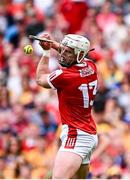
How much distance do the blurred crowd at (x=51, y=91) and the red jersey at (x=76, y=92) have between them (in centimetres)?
262

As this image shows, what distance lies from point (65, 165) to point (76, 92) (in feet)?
2.53

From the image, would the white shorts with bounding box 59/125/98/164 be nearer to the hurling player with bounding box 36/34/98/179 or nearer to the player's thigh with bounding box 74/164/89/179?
the hurling player with bounding box 36/34/98/179

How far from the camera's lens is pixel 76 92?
9.41m

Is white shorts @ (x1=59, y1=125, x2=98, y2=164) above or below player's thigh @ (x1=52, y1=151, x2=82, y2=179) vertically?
above

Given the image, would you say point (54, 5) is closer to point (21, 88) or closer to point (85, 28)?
point (85, 28)

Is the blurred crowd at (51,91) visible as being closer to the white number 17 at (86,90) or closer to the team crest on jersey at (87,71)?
the white number 17 at (86,90)

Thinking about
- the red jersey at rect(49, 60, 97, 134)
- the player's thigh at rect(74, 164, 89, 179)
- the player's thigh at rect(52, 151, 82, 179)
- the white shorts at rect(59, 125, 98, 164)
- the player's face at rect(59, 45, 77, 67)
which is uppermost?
the player's face at rect(59, 45, 77, 67)

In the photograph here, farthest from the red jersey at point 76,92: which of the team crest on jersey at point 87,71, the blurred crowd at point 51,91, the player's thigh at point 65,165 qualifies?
the blurred crowd at point 51,91

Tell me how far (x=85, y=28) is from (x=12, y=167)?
4075mm

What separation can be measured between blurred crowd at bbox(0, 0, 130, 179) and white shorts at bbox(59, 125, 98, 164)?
2.51 meters

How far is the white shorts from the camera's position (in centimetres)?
941

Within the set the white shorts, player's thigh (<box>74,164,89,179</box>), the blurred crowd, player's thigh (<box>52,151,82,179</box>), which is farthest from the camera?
the blurred crowd

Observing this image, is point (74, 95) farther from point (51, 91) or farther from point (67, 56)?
point (51, 91)

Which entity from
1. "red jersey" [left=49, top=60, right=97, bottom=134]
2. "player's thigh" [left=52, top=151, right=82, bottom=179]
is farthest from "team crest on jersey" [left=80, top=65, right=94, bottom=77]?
"player's thigh" [left=52, top=151, right=82, bottom=179]
